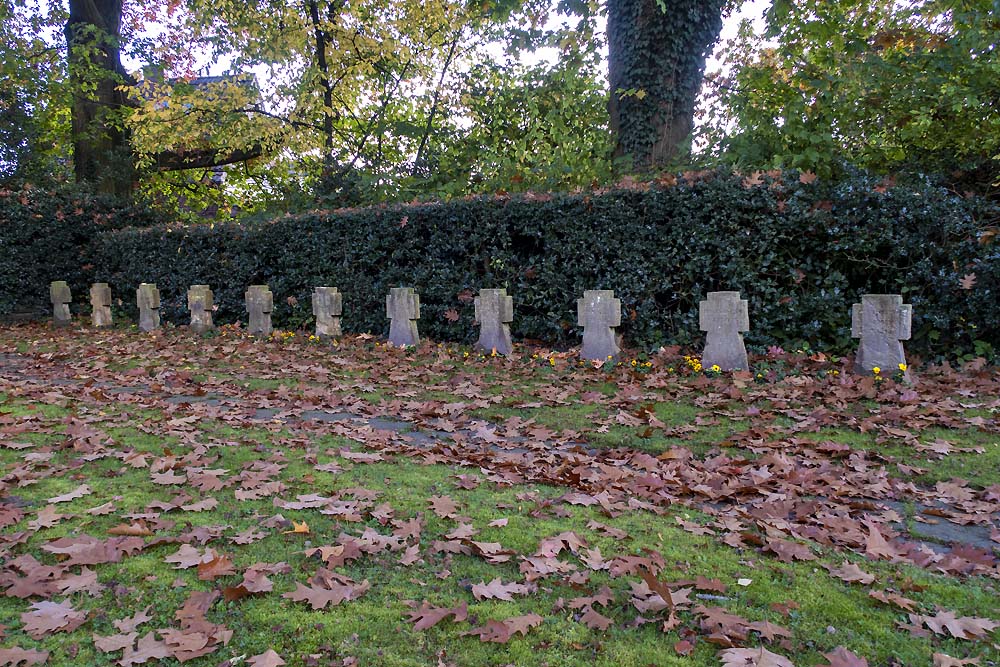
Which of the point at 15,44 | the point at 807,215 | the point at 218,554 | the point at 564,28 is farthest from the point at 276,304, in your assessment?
the point at 15,44

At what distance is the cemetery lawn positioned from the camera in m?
2.83

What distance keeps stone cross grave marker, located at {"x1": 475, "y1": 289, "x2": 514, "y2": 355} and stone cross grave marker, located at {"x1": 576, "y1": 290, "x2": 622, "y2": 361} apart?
120 centimetres

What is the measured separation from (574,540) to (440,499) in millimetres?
971

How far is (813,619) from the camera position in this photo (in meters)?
2.98

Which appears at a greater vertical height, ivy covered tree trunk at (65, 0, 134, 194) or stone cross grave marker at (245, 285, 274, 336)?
ivy covered tree trunk at (65, 0, 134, 194)

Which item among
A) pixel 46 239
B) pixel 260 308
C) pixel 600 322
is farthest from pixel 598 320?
pixel 46 239

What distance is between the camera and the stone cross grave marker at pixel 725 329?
814cm

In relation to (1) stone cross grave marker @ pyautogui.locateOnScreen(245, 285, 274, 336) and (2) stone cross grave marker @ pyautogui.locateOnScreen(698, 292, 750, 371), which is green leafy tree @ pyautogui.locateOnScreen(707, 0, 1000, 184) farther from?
(1) stone cross grave marker @ pyautogui.locateOnScreen(245, 285, 274, 336)

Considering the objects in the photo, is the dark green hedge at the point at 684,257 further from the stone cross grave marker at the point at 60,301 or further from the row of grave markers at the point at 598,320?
the stone cross grave marker at the point at 60,301

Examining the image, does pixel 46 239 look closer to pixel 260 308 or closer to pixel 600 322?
pixel 260 308

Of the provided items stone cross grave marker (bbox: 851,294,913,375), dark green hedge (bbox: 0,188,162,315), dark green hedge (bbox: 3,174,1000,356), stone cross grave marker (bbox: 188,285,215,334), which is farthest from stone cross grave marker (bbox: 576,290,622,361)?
dark green hedge (bbox: 0,188,162,315)

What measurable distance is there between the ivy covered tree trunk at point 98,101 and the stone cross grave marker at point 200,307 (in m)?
7.28

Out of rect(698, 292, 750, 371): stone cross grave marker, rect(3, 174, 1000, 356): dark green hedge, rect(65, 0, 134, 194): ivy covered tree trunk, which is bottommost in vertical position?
rect(698, 292, 750, 371): stone cross grave marker

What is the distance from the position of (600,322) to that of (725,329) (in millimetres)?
1567
